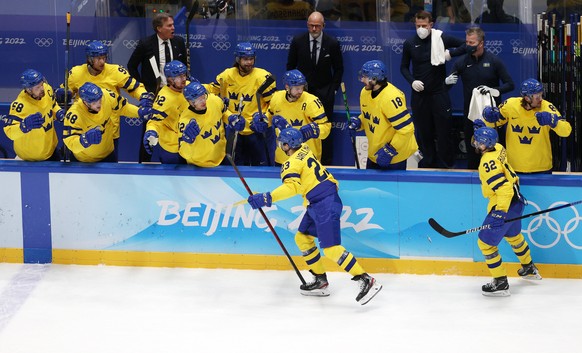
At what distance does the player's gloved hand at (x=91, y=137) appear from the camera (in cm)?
978

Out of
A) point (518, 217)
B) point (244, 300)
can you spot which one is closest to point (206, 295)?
point (244, 300)

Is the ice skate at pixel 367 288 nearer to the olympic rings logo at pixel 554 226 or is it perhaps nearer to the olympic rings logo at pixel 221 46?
the olympic rings logo at pixel 554 226

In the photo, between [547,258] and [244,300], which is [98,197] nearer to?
[244,300]

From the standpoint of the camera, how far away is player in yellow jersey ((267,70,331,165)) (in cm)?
982

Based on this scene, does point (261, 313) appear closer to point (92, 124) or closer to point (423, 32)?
point (92, 124)

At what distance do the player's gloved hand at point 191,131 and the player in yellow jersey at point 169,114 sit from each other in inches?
10.1

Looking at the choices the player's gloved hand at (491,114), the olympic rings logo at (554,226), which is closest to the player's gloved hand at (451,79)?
the player's gloved hand at (491,114)

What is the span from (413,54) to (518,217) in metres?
2.36

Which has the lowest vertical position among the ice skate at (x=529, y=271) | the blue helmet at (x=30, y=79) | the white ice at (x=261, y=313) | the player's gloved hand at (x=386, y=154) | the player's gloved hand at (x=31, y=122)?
the white ice at (x=261, y=313)

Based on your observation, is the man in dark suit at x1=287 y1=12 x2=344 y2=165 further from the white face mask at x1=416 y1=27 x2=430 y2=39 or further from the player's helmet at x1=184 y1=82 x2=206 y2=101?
the player's helmet at x1=184 y1=82 x2=206 y2=101

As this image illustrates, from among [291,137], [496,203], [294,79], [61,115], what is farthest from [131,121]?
[496,203]

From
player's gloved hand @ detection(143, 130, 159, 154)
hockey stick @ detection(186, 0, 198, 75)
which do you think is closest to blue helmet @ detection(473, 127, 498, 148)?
player's gloved hand @ detection(143, 130, 159, 154)

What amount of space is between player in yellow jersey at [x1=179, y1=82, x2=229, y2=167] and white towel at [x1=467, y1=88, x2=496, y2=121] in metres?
2.21

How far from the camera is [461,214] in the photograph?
9508 mm
